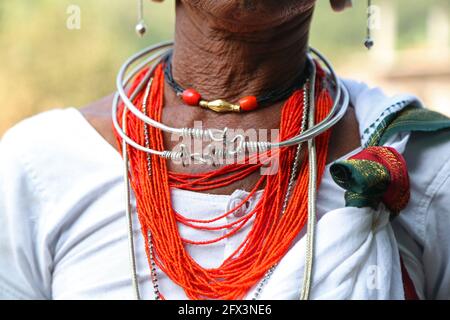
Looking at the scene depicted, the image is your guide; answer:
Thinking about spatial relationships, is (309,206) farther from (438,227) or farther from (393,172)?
(438,227)

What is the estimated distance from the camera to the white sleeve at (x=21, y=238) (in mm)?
1896

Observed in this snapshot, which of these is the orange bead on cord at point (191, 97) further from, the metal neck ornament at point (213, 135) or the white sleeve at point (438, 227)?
the white sleeve at point (438, 227)

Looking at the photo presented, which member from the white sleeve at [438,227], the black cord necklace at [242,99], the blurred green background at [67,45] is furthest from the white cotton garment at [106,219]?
the blurred green background at [67,45]

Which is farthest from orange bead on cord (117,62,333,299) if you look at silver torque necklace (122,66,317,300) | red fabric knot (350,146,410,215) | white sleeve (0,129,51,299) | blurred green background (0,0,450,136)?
blurred green background (0,0,450,136)

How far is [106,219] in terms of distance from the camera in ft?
6.13

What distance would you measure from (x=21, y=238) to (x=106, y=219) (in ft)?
0.74

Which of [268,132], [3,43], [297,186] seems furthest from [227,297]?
[3,43]

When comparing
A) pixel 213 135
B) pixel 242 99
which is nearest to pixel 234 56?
pixel 242 99

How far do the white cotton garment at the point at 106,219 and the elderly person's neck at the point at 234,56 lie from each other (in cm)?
27

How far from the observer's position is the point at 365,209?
176 cm
